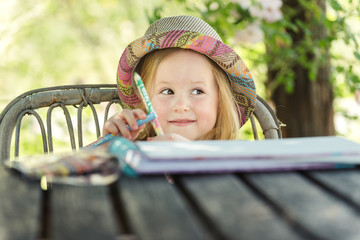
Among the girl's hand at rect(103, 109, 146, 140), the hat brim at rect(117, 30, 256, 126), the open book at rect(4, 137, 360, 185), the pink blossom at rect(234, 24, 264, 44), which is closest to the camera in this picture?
the open book at rect(4, 137, 360, 185)

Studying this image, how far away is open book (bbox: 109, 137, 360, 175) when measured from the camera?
2.16ft

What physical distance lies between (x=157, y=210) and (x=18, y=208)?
163mm

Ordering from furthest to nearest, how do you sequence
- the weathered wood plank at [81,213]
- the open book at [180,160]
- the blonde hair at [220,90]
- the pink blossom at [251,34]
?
1. the pink blossom at [251,34]
2. the blonde hair at [220,90]
3. the open book at [180,160]
4. the weathered wood plank at [81,213]

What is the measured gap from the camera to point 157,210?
1.76ft

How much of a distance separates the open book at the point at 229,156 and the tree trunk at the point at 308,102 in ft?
6.21

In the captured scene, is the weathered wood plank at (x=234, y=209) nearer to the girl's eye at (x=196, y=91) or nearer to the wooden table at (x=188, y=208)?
the wooden table at (x=188, y=208)

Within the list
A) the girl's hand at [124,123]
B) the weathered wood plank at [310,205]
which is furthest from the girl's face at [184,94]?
the weathered wood plank at [310,205]

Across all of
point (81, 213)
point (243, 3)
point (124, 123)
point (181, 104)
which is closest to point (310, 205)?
point (81, 213)

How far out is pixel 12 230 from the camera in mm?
484

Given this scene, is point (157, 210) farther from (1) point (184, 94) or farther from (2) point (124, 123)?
(1) point (184, 94)

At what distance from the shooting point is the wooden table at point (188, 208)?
1.59 ft

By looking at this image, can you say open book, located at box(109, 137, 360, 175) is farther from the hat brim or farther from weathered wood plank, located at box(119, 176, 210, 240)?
the hat brim

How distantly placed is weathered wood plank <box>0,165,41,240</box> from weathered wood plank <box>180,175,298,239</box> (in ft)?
0.63

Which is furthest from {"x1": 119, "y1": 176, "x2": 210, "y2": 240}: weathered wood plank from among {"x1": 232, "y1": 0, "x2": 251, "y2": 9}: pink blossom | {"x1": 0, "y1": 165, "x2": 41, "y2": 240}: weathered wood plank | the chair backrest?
{"x1": 232, "y1": 0, "x2": 251, "y2": 9}: pink blossom
